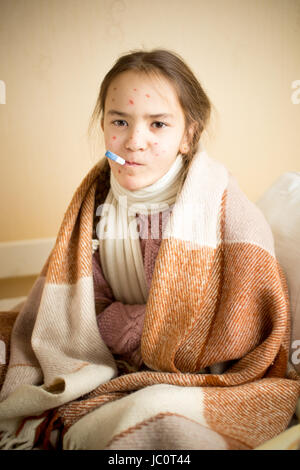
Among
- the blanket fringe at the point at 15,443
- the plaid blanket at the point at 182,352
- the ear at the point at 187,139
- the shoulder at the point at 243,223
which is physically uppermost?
the ear at the point at 187,139

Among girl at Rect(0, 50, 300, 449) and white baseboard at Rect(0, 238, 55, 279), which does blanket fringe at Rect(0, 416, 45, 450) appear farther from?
white baseboard at Rect(0, 238, 55, 279)

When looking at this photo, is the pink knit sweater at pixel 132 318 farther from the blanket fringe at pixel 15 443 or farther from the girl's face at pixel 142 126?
the blanket fringe at pixel 15 443

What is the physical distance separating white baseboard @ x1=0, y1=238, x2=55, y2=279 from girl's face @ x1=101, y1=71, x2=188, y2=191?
51 cm

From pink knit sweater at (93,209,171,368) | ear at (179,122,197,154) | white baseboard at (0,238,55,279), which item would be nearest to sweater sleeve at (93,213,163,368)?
pink knit sweater at (93,209,171,368)

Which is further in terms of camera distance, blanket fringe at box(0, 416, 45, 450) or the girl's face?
the girl's face

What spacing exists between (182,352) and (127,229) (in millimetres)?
269

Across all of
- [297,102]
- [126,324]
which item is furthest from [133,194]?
[297,102]

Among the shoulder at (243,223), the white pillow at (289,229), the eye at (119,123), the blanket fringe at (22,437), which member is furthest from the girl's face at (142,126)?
the blanket fringe at (22,437)

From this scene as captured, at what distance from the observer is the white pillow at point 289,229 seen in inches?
29.0

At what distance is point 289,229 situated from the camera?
32.4 inches

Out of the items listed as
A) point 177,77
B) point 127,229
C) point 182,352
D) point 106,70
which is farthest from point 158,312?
point 106,70

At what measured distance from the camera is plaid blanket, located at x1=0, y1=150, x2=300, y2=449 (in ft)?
1.94

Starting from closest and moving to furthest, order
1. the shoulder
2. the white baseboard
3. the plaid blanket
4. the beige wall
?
the plaid blanket
the shoulder
the beige wall
the white baseboard

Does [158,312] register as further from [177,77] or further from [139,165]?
[177,77]
